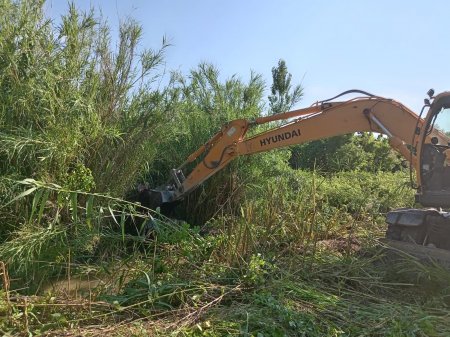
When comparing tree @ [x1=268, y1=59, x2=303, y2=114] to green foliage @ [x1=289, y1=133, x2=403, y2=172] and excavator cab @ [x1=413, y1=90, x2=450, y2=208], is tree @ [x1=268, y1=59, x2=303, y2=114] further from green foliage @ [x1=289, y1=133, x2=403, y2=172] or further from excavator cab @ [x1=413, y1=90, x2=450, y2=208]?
excavator cab @ [x1=413, y1=90, x2=450, y2=208]

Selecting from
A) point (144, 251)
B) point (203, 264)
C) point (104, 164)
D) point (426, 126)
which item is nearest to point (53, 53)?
point (104, 164)

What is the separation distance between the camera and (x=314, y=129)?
6770 millimetres

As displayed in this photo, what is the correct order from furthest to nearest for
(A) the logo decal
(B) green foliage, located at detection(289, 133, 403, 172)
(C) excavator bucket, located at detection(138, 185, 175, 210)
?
(B) green foliage, located at detection(289, 133, 403, 172) < (C) excavator bucket, located at detection(138, 185, 175, 210) < (A) the logo decal

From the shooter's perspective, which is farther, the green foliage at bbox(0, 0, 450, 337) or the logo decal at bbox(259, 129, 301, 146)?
the logo decal at bbox(259, 129, 301, 146)

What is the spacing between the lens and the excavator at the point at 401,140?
566 cm

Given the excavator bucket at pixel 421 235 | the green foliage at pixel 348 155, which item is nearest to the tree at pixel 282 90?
the green foliage at pixel 348 155

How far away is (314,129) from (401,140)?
3.80 ft

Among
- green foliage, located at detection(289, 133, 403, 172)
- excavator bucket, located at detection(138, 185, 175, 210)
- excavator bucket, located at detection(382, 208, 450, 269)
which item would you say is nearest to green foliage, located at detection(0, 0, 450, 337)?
excavator bucket, located at detection(382, 208, 450, 269)

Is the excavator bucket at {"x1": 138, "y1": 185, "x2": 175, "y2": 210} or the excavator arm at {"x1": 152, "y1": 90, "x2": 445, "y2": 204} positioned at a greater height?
the excavator arm at {"x1": 152, "y1": 90, "x2": 445, "y2": 204}

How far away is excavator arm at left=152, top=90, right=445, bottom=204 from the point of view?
6145 millimetres

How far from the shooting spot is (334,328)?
11.7 feet

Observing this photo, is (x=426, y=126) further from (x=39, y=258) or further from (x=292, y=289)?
(x=39, y=258)

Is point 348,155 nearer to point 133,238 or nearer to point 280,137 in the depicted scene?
point 280,137

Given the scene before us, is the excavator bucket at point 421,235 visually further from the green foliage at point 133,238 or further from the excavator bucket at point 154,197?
the excavator bucket at point 154,197
